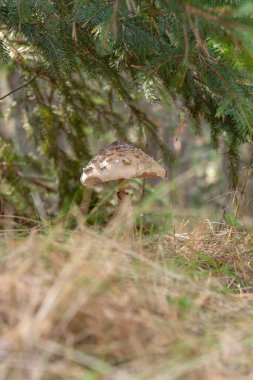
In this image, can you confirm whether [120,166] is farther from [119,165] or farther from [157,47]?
[157,47]

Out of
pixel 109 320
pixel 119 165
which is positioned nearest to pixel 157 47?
pixel 119 165

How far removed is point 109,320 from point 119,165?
5.40 feet

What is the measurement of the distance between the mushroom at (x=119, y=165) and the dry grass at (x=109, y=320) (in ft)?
3.67

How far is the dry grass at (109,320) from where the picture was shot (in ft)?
4.65

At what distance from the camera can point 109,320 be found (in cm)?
155

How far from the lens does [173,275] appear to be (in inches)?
77.0

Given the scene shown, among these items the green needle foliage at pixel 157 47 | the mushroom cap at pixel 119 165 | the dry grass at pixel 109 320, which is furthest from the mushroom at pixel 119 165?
the dry grass at pixel 109 320

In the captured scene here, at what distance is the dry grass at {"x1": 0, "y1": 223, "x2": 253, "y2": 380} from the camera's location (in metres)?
1.42

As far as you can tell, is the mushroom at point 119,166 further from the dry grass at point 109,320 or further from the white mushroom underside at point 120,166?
the dry grass at point 109,320

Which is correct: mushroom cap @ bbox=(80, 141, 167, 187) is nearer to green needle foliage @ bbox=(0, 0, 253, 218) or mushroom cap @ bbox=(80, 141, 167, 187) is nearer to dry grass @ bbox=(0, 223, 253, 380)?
green needle foliage @ bbox=(0, 0, 253, 218)

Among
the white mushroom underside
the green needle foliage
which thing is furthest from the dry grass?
the white mushroom underside

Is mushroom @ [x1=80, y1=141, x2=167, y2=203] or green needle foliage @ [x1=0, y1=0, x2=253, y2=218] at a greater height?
green needle foliage @ [x1=0, y1=0, x2=253, y2=218]

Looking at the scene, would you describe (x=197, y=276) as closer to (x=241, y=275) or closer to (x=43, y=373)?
(x=241, y=275)

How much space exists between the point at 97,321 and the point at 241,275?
4.25 ft
